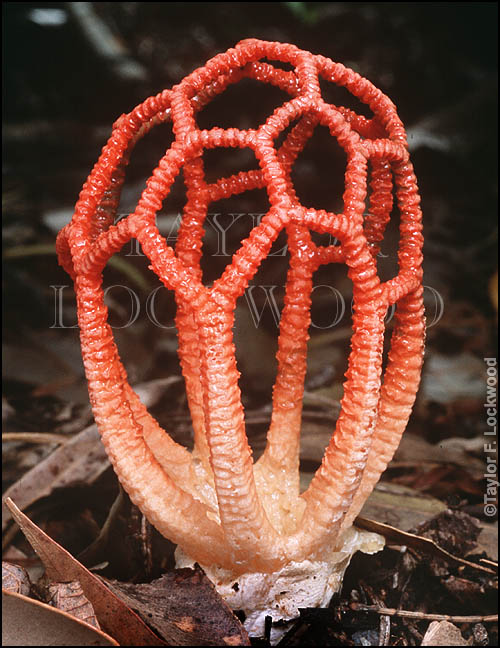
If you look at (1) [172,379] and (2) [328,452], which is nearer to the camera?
(2) [328,452]

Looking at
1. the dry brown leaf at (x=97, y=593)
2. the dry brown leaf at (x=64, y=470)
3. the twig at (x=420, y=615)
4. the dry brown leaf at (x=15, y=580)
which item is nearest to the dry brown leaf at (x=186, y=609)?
the dry brown leaf at (x=97, y=593)

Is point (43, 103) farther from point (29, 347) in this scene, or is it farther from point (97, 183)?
point (97, 183)

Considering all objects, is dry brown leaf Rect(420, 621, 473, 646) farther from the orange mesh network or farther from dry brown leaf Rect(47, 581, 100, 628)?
dry brown leaf Rect(47, 581, 100, 628)

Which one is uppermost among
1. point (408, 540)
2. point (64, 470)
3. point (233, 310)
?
point (233, 310)

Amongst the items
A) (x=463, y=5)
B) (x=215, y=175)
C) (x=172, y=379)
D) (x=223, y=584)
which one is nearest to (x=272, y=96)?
(x=215, y=175)

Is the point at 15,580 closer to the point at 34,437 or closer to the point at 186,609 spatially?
the point at 186,609

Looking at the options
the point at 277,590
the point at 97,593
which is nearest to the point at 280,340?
the point at 277,590
